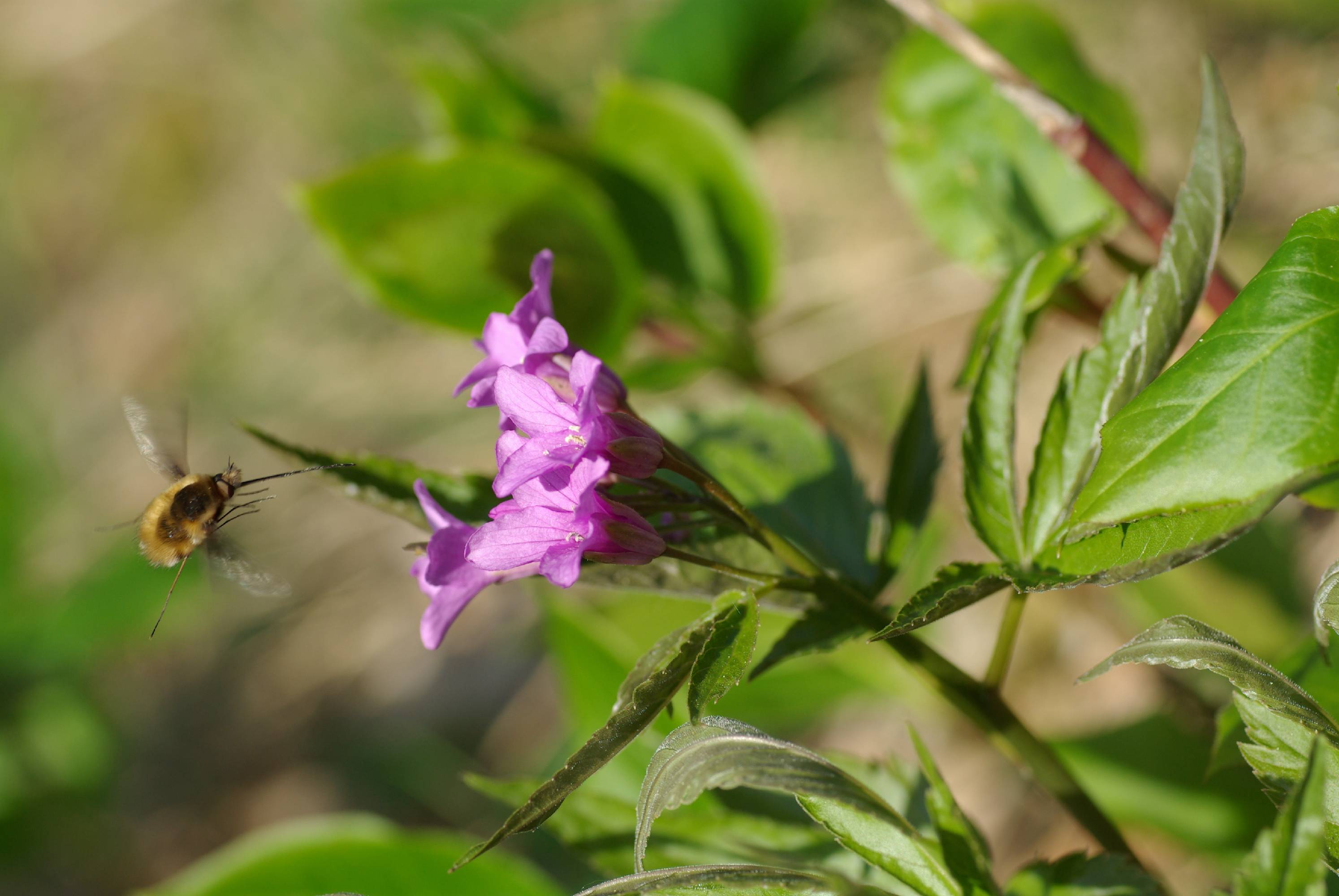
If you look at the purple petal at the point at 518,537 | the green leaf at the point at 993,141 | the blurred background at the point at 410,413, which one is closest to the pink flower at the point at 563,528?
the purple petal at the point at 518,537

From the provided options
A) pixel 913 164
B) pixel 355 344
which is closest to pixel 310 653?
pixel 355 344

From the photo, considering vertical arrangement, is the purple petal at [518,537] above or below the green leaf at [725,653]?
above

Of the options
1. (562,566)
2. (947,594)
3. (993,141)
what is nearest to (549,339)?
(562,566)

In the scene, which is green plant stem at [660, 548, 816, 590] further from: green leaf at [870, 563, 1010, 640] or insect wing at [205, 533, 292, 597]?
insect wing at [205, 533, 292, 597]

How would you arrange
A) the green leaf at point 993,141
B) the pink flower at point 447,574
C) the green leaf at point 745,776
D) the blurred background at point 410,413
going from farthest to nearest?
the blurred background at point 410,413 → the green leaf at point 993,141 → the pink flower at point 447,574 → the green leaf at point 745,776

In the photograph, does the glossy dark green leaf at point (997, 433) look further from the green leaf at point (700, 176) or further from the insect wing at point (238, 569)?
the green leaf at point (700, 176)

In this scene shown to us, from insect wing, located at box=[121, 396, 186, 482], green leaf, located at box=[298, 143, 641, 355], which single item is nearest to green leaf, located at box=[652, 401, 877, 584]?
green leaf, located at box=[298, 143, 641, 355]

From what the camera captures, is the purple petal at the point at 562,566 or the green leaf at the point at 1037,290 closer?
the purple petal at the point at 562,566
